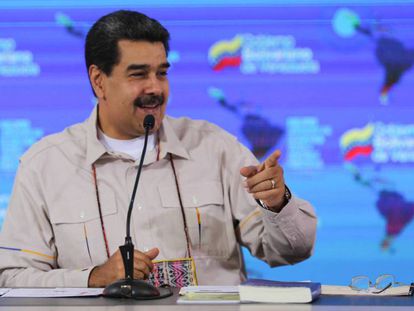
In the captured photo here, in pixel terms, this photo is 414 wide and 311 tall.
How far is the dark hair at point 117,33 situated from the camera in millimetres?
2980

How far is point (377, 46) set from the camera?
12.0ft

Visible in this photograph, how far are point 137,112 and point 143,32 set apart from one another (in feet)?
0.87

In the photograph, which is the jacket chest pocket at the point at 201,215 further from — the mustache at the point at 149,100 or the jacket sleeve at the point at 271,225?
the mustache at the point at 149,100

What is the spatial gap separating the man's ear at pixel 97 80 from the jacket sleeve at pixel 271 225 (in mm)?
511

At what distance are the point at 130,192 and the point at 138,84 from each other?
358 millimetres

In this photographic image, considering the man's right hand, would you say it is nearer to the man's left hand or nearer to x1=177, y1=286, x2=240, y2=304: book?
x1=177, y1=286, x2=240, y2=304: book

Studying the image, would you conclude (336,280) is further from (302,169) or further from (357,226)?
(302,169)

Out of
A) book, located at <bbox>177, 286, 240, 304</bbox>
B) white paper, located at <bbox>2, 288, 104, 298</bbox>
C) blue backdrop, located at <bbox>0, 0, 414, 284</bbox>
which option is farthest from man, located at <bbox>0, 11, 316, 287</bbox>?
blue backdrop, located at <bbox>0, 0, 414, 284</bbox>

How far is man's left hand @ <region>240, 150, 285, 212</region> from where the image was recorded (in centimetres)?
257

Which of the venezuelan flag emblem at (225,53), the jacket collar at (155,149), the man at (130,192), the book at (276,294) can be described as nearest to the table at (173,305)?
the book at (276,294)

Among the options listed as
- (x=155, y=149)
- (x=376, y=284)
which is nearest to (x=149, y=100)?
(x=155, y=149)

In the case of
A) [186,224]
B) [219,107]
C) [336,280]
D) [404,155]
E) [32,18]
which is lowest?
[336,280]

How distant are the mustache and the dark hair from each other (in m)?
0.16

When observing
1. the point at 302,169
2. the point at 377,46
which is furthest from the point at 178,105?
the point at 377,46
